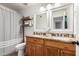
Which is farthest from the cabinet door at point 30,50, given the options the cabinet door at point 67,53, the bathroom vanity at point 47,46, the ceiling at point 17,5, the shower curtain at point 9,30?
the ceiling at point 17,5

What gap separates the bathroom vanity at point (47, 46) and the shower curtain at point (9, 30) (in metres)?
0.19

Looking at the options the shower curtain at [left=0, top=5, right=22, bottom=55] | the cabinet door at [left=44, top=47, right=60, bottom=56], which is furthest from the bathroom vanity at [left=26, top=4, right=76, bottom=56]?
the shower curtain at [left=0, top=5, right=22, bottom=55]

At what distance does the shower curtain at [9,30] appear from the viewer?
4.15 feet

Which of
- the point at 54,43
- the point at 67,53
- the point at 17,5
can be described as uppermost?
the point at 17,5

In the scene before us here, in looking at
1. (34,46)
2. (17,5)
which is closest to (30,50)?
(34,46)

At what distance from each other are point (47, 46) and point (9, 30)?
611 millimetres

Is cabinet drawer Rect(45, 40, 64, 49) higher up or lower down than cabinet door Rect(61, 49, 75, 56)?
higher up

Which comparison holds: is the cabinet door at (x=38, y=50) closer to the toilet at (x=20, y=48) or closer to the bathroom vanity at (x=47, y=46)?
the bathroom vanity at (x=47, y=46)

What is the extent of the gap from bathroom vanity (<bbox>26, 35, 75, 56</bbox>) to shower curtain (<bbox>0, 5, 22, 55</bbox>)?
7.4 inches

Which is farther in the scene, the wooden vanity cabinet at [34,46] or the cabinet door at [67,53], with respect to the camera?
the wooden vanity cabinet at [34,46]

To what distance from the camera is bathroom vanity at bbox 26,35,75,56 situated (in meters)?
1.28

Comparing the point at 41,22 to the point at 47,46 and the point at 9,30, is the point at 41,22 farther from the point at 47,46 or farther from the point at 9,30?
the point at 9,30

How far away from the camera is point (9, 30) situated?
4.27 ft

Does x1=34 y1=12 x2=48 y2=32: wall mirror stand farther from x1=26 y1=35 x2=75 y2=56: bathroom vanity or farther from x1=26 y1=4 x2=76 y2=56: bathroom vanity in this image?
x1=26 y1=35 x2=75 y2=56: bathroom vanity
